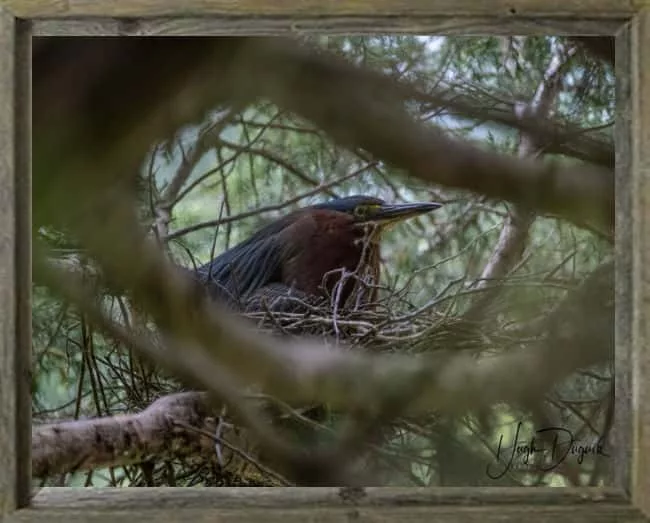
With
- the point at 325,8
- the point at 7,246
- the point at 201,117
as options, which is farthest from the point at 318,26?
the point at 7,246

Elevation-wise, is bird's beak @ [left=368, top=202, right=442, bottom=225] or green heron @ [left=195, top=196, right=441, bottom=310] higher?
bird's beak @ [left=368, top=202, right=442, bottom=225]

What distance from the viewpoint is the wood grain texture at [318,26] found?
2.39 feet

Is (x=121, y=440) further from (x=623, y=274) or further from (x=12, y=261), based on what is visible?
(x=623, y=274)

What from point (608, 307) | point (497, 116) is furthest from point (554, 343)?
point (497, 116)

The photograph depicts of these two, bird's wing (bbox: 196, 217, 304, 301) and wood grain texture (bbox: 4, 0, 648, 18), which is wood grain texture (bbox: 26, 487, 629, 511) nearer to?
bird's wing (bbox: 196, 217, 304, 301)

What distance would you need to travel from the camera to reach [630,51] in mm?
732

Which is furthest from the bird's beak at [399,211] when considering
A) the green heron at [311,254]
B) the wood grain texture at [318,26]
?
the wood grain texture at [318,26]

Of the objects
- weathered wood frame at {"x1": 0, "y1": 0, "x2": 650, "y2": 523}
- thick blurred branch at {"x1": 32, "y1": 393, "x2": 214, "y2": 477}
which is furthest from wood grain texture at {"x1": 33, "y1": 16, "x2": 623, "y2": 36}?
thick blurred branch at {"x1": 32, "y1": 393, "x2": 214, "y2": 477}

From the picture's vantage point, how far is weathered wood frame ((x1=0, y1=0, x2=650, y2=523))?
73 cm

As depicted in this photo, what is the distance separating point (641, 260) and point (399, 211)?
201 mm

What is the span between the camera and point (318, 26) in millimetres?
731

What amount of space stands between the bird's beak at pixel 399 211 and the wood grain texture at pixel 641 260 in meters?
0.17
